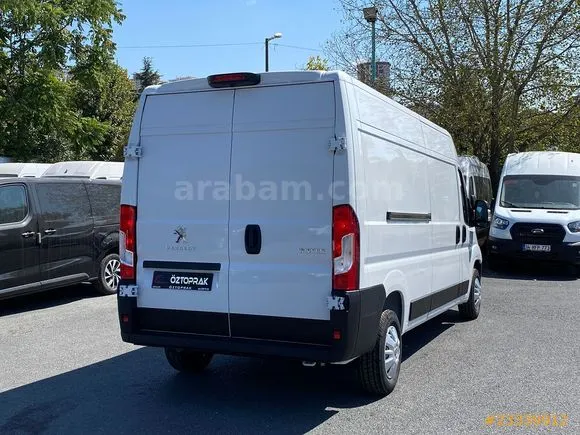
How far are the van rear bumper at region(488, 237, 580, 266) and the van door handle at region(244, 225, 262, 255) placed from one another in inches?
372

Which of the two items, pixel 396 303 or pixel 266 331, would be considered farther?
pixel 396 303

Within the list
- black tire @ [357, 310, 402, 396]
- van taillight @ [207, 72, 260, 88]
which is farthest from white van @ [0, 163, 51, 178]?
black tire @ [357, 310, 402, 396]

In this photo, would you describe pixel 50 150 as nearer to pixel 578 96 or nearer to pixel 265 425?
pixel 578 96

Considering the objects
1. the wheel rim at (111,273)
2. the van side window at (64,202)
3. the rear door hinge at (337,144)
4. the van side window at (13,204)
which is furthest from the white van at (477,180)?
the rear door hinge at (337,144)

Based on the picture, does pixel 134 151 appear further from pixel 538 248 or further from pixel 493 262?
pixel 493 262

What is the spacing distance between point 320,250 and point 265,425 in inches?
52.4

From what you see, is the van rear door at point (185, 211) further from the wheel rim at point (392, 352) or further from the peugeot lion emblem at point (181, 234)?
the wheel rim at point (392, 352)

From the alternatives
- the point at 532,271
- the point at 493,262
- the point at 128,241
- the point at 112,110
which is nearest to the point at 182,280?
the point at 128,241

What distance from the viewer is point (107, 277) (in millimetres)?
10102

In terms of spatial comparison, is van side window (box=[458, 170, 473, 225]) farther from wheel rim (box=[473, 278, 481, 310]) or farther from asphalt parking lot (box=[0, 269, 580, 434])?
asphalt parking lot (box=[0, 269, 580, 434])

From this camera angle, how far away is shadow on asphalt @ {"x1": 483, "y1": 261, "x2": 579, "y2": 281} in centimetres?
1269

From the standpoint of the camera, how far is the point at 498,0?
57.5ft

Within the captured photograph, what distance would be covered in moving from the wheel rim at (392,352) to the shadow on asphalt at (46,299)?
6.04m

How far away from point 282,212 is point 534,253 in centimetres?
947
